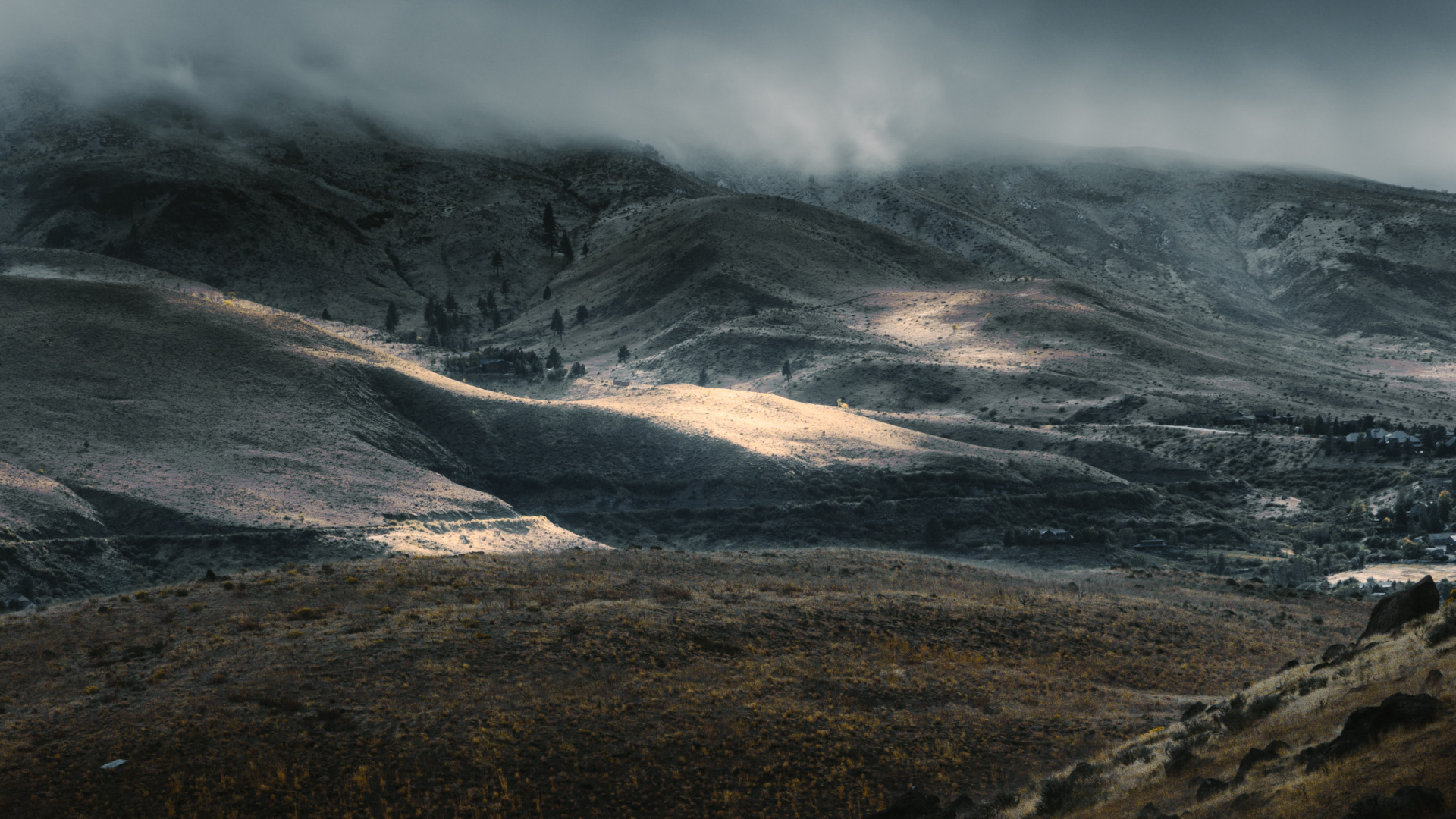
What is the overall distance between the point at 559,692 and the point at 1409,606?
21.5 meters

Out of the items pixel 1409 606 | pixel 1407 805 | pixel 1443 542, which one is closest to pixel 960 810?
pixel 1407 805

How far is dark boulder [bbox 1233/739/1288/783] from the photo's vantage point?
46.4 feet

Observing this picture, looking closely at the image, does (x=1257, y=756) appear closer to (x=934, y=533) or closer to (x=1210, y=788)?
(x=1210, y=788)

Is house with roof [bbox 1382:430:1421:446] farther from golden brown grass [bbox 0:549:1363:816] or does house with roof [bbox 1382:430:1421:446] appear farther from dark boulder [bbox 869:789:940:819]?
dark boulder [bbox 869:789:940:819]

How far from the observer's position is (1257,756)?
1447 cm

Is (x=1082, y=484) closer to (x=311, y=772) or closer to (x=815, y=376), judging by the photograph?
Answer: (x=815, y=376)

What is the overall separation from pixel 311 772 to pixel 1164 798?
→ 17.3m

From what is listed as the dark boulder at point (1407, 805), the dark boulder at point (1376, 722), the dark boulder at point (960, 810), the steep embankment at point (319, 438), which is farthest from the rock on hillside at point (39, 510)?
the dark boulder at point (1407, 805)

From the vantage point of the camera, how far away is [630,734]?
23.4 metres

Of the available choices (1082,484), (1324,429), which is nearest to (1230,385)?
(1324,429)

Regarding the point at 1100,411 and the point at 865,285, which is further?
the point at 865,285

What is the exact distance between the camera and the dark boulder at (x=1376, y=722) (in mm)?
12570

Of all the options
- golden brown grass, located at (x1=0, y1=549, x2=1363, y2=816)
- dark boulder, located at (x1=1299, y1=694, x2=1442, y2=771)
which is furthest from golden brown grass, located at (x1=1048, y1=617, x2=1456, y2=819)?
golden brown grass, located at (x1=0, y1=549, x2=1363, y2=816)

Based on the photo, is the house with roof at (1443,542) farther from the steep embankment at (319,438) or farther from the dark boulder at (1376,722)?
the dark boulder at (1376,722)
